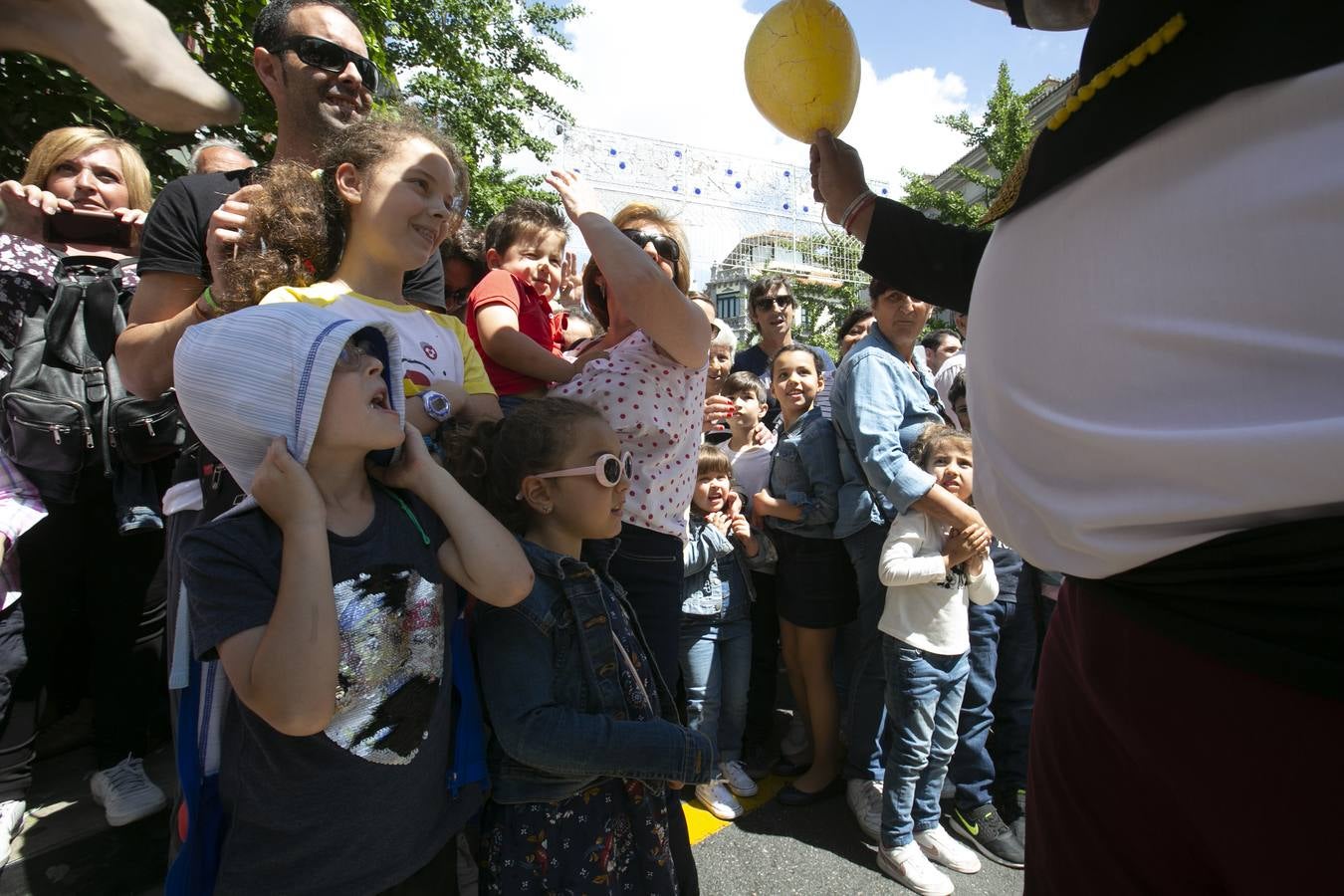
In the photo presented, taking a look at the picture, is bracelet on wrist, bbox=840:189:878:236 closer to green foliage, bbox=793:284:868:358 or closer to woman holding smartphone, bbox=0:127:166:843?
woman holding smartphone, bbox=0:127:166:843

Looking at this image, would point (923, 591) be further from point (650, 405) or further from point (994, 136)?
point (994, 136)

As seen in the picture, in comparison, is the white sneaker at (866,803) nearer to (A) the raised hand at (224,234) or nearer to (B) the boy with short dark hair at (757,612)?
(B) the boy with short dark hair at (757,612)

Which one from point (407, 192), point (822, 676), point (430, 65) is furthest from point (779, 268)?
point (407, 192)

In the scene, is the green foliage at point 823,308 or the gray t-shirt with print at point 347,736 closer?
the gray t-shirt with print at point 347,736

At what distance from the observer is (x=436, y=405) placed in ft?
4.94

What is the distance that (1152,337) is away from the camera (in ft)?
2.44

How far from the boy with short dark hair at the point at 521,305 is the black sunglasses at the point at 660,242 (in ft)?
1.19

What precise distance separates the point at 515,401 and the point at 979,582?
6.03 feet

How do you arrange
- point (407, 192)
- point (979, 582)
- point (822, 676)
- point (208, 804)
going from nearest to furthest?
point (208, 804) → point (407, 192) → point (979, 582) → point (822, 676)

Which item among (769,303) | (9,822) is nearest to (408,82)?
(769,303)

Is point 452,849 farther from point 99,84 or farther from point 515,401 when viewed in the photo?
point 99,84

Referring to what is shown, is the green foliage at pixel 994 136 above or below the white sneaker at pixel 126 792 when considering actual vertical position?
above

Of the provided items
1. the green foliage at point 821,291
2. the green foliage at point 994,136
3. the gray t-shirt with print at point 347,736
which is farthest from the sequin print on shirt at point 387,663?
the green foliage at point 994,136

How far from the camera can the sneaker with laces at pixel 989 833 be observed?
8.61ft
